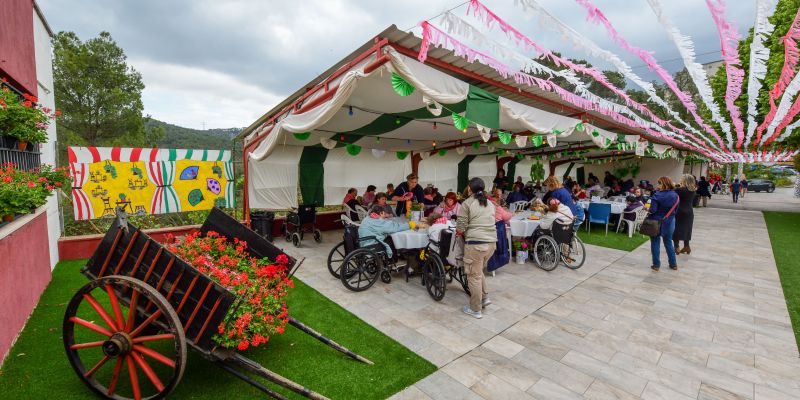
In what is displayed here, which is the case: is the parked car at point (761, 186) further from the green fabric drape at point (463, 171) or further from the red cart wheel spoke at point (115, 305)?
the red cart wheel spoke at point (115, 305)

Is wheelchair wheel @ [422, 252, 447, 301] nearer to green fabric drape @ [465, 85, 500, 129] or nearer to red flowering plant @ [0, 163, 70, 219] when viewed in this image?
green fabric drape @ [465, 85, 500, 129]

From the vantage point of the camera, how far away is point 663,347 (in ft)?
9.76

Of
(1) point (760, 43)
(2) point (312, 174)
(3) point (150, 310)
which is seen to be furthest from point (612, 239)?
(3) point (150, 310)

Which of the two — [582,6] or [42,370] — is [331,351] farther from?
[582,6]

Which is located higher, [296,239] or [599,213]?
[599,213]

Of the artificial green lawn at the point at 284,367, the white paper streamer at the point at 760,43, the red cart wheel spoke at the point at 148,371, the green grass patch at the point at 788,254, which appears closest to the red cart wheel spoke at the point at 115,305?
the red cart wheel spoke at the point at 148,371

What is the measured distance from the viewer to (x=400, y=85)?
10.7 feet

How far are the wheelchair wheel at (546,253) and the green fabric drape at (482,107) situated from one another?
221 centimetres

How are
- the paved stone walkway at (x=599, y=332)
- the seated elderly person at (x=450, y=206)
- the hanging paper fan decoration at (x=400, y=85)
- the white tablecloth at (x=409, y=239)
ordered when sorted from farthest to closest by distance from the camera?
the seated elderly person at (x=450, y=206) → the white tablecloth at (x=409, y=239) → the hanging paper fan decoration at (x=400, y=85) → the paved stone walkway at (x=599, y=332)

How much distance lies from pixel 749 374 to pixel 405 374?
275 centimetres

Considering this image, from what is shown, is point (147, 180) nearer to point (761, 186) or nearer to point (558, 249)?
point (558, 249)

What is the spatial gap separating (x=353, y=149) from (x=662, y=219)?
20.5ft

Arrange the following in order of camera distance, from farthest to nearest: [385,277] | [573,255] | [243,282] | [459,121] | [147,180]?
[147,180], [573,255], [385,277], [459,121], [243,282]

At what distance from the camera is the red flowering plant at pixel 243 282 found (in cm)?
200
